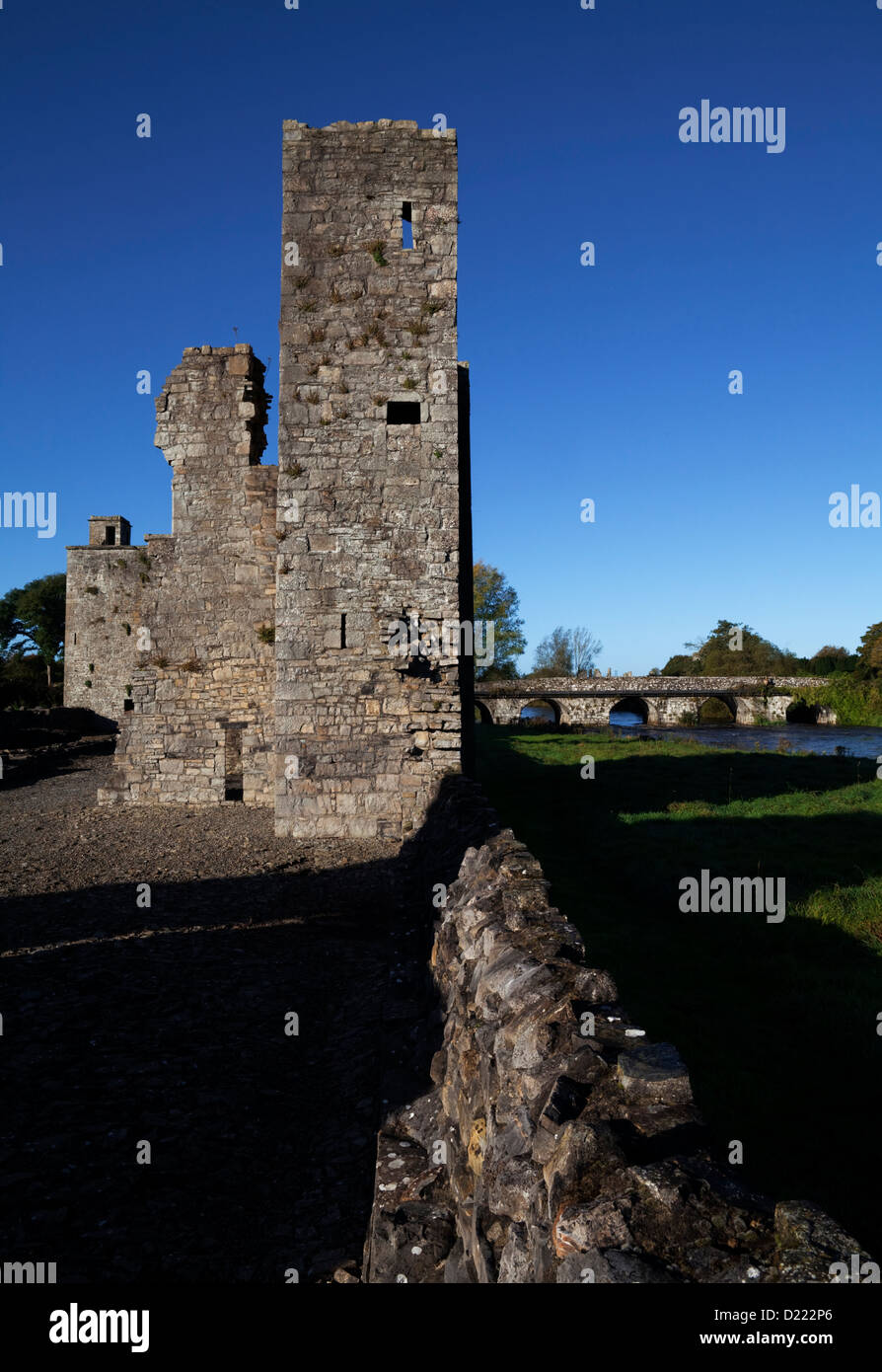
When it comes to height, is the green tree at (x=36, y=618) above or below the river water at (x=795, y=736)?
above

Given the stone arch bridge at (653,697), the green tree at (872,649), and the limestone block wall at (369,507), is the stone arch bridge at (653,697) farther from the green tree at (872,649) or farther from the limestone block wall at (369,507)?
the limestone block wall at (369,507)

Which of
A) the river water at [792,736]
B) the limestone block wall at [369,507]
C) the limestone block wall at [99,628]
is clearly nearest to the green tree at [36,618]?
the limestone block wall at [99,628]

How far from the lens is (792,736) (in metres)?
45.5

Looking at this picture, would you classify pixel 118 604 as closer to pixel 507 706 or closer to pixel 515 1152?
pixel 507 706

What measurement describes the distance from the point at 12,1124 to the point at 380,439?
10.0m

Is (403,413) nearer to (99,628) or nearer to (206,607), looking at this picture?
(206,607)

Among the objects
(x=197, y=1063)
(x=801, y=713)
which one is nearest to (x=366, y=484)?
(x=197, y=1063)

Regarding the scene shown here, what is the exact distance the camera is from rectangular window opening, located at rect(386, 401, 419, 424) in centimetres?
1227

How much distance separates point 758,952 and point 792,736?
136 ft

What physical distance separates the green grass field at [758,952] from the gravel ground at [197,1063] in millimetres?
1973

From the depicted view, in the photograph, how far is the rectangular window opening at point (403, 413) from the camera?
40.2 ft

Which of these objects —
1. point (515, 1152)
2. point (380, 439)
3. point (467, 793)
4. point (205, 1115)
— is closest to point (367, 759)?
point (467, 793)

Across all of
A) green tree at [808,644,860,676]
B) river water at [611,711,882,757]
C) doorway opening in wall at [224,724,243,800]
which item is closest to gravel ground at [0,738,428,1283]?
doorway opening in wall at [224,724,243,800]

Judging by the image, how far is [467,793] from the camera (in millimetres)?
8734
